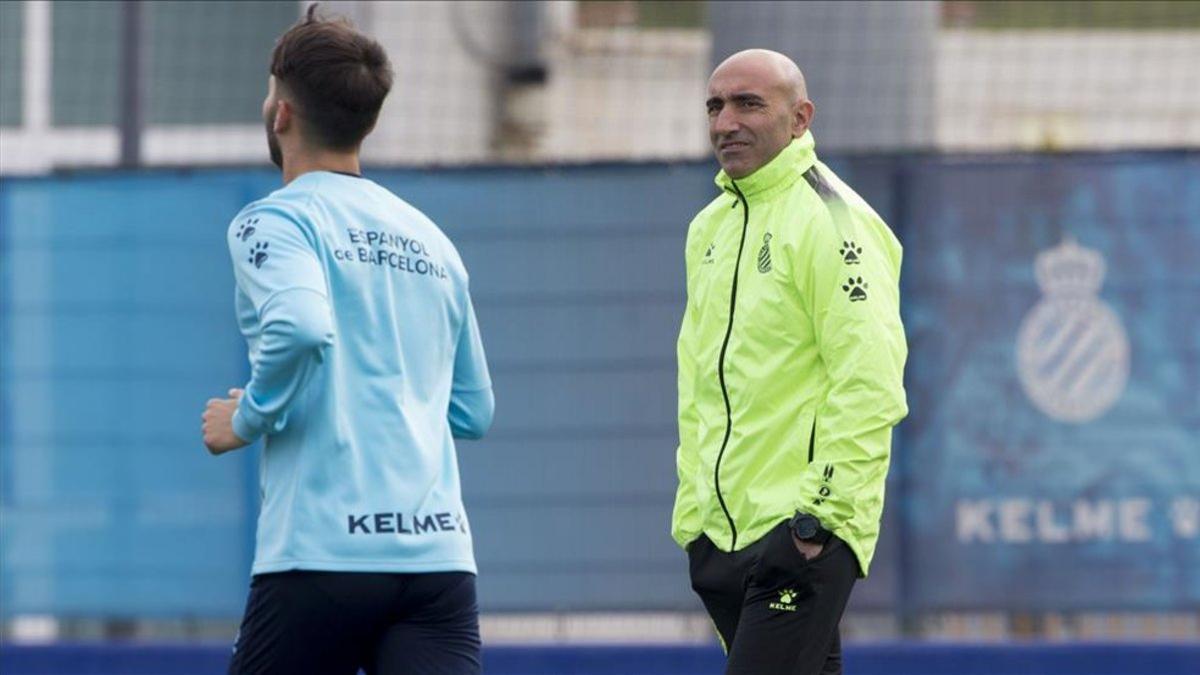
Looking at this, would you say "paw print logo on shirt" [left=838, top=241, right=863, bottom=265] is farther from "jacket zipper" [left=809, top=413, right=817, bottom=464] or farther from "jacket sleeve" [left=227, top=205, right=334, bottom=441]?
"jacket sleeve" [left=227, top=205, right=334, bottom=441]

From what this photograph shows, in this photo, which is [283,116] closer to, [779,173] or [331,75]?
[331,75]

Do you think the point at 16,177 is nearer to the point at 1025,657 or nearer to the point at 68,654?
the point at 68,654

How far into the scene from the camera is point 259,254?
3531 mm

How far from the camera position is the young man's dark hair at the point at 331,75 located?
361cm

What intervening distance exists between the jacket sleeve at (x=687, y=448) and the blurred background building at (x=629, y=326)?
3.40 m

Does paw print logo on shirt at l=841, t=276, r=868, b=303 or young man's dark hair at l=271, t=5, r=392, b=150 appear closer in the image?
young man's dark hair at l=271, t=5, r=392, b=150

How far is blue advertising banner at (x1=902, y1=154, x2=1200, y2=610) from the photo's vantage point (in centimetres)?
785

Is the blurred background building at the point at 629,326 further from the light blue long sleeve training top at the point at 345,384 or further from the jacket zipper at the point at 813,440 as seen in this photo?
the light blue long sleeve training top at the point at 345,384

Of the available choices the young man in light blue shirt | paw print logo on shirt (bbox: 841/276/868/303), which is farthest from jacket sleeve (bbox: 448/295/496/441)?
paw print logo on shirt (bbox: 841/276/868/303)

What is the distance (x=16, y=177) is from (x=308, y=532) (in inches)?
206

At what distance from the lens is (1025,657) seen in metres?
7.87

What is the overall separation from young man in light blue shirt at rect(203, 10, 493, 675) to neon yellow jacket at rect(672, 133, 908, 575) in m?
0.83

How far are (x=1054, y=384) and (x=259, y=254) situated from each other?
493cm

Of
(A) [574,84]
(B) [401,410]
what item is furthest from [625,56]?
(B) [401,410]
